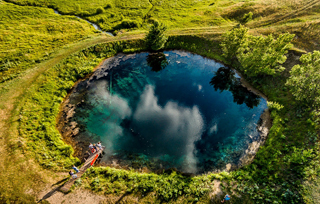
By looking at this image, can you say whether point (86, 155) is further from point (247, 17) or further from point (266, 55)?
point (247, 17)

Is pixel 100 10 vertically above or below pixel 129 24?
above

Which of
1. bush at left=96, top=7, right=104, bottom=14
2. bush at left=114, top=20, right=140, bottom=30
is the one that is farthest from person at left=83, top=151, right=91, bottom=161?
bush at left=96, top=7, right=104, bottom=14

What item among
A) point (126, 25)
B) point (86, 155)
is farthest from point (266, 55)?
point (126, 25)

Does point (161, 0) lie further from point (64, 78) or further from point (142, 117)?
point (142, 117)

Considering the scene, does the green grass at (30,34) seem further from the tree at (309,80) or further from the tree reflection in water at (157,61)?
the tree at (309,80)

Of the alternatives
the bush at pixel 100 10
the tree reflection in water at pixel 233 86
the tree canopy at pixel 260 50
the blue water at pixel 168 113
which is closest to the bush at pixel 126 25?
the bush at pixel 100 10

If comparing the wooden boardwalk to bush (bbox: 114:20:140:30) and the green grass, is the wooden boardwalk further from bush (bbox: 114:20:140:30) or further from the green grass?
bush (bbox: 114:20:140:30)

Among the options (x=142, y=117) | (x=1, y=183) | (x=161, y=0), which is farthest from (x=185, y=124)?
(x=161, y=0)
